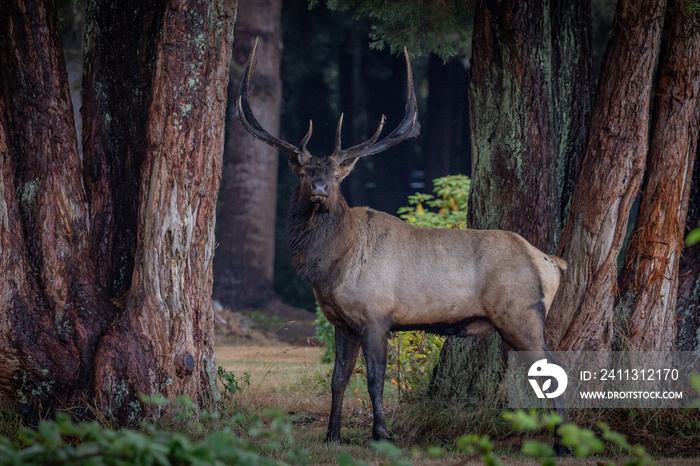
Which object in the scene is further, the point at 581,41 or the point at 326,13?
the point at 326,13

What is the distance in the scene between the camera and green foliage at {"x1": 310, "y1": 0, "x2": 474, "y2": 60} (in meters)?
8.55

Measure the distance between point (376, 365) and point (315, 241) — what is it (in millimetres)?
1141

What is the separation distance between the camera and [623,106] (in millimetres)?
6652

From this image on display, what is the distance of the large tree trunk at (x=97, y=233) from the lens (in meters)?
5.73

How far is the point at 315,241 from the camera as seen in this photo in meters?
6.43

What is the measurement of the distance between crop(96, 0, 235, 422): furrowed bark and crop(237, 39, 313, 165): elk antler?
1.71ft

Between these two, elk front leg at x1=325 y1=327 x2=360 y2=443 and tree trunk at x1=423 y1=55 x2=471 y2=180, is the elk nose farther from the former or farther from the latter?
tree trunk at x1=423 y1=55 x2=471 y2=180

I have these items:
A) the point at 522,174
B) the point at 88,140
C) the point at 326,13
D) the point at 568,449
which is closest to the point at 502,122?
the point at 522,174

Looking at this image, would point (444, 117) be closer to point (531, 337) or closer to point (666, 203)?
point (666, 203)


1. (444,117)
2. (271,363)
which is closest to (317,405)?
(271,363)

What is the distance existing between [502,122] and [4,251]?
4.44 m

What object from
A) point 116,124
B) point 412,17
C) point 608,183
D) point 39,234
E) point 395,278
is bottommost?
point 395,278

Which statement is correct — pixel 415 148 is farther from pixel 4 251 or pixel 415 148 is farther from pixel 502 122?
pixel 4 251

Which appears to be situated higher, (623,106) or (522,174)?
(623,106)
